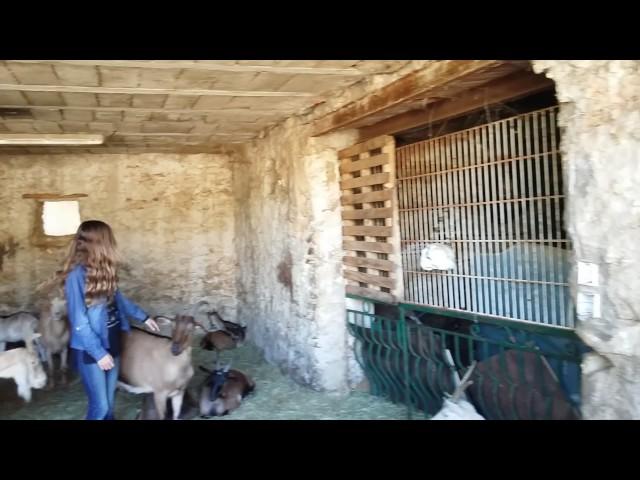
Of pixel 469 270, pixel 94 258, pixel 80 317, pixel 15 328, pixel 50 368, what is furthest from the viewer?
pixel 15 328

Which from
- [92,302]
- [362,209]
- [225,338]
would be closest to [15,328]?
[225,338]

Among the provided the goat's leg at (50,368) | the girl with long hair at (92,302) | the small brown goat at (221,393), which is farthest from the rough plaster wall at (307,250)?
the goat's leg at (50,368)

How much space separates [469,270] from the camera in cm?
401

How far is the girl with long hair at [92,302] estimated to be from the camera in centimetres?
366

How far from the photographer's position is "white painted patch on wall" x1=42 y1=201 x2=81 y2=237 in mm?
7984

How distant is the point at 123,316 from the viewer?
4.25 meters

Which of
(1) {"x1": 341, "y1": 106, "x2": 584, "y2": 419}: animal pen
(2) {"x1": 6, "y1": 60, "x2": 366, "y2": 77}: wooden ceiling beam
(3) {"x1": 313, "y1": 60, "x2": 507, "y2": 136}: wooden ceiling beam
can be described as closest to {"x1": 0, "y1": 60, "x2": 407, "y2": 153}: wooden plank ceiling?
(2) {"x1": 6, "y1": 60, "x2": 366, "y2": 77}: wooden ceiling beam

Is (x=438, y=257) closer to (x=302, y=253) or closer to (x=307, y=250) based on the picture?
(x=307, y=250)

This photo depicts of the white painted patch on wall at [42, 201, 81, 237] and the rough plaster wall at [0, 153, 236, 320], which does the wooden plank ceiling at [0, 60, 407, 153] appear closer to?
the rough plaster wall at [0, 153, 236, 320]

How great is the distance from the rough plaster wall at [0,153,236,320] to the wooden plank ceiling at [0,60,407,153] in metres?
1.87

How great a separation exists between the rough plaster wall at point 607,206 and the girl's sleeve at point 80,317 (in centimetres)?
293

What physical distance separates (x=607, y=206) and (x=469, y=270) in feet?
4.88

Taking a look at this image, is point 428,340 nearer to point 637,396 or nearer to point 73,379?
point 637,396

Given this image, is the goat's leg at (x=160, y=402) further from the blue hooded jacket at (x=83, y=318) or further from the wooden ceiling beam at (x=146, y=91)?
the wooden ceiling beam at (x=146, y=91)
